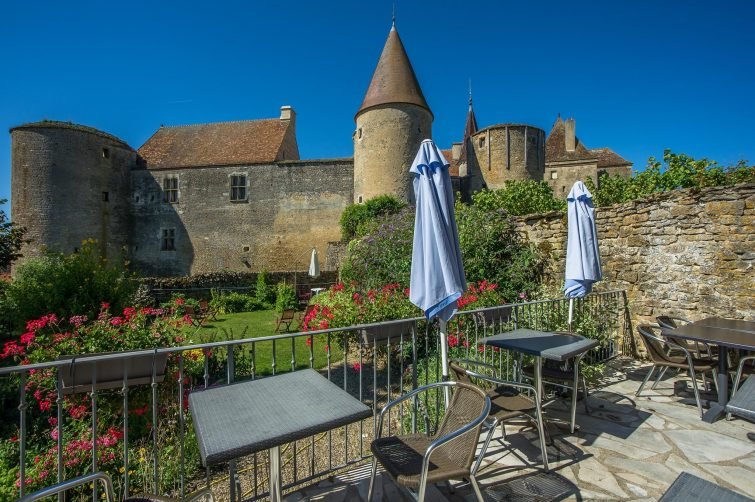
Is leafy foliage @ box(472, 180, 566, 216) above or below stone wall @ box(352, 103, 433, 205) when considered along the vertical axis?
below

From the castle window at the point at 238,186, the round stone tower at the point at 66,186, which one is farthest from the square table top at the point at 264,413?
the round stone tower at the point at 66,186

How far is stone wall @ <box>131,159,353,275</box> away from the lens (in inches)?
963

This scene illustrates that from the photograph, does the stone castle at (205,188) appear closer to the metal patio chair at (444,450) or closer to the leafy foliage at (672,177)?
the leafy foliage at (672,177)

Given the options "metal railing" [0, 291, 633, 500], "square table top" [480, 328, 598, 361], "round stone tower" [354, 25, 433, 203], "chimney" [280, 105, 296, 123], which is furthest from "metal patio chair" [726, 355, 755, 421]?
"chimney" [280, 105, 296, 123]

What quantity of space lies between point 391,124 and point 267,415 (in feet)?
66.0

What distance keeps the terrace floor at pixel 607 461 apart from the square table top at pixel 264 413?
96 centimetres

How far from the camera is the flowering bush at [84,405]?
3.57m

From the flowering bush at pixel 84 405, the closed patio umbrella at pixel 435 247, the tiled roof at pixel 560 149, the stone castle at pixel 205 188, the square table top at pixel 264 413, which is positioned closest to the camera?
the square table top at pixel 264 413

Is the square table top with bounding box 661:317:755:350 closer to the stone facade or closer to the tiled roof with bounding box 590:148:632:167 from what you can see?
the stone facade

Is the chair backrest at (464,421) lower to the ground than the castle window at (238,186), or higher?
lower

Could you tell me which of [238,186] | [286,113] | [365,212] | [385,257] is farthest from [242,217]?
[385,257]

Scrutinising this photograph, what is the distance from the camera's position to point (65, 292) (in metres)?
6.45

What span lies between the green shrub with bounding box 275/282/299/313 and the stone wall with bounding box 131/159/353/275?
787 cm

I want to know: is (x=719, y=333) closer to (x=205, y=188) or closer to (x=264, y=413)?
(x=264, y=413)
